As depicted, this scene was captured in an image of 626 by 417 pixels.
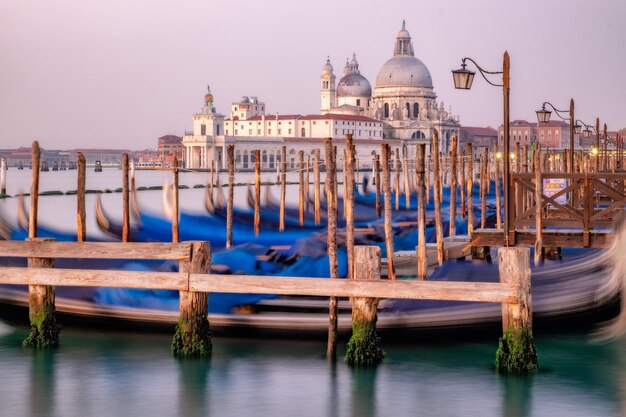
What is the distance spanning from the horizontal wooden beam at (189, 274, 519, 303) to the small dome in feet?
298

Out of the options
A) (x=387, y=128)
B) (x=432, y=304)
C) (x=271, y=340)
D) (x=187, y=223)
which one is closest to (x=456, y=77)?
(x=432, y=304)

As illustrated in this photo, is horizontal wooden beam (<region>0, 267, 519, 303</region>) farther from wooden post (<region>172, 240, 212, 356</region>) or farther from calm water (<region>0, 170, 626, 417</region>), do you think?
calm water (<region>0, 170, 626, 417</region>)

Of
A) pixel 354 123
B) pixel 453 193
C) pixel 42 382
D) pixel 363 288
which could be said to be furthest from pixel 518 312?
pixel 354 123

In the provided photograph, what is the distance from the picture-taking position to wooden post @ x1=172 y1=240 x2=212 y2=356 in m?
6.96

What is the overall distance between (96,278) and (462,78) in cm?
348

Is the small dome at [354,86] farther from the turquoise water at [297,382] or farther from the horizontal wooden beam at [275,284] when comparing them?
the horizontal wooden beam at [275,284]

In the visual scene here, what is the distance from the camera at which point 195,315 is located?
701 centimetres

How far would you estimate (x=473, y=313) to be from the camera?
26.2ft

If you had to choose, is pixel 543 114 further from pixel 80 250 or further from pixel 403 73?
pixel 403 73

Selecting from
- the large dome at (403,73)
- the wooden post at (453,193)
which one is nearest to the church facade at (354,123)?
the large dome at (403,73)

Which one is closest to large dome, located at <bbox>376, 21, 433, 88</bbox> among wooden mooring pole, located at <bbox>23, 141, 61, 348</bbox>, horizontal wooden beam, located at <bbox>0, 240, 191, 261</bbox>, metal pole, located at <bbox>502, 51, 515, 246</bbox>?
metal pole, located at <bbox>502, 51, 515, 246</bbox>

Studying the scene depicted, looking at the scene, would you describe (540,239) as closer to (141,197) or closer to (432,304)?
(432,304)

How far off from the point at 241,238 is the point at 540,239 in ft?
16.5

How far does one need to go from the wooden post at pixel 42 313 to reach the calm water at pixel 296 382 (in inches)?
4.0
